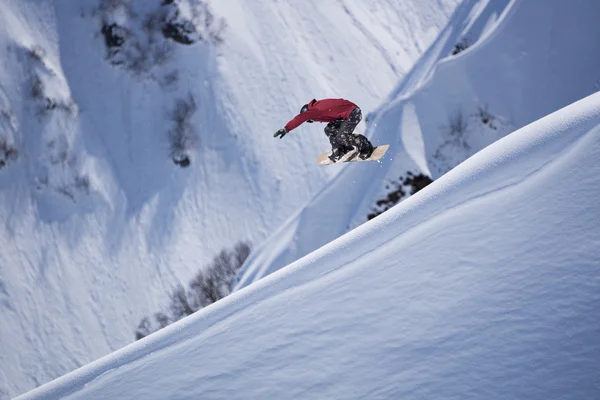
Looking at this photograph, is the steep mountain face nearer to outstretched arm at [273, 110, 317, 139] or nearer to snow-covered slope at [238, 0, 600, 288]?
snow-covered slope at [238, 0, 600, 288]

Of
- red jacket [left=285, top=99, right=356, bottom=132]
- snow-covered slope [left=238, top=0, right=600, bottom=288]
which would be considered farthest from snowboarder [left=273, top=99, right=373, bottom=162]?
snow-covered slope [left=238, top=0, right=600, bottom=288]

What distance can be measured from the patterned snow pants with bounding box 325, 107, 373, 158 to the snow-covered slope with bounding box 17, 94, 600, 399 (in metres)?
2.77

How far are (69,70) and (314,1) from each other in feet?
71.3

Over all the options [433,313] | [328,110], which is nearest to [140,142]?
[328,110]

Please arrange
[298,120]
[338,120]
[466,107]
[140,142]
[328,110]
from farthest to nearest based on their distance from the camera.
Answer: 1. [140,142]
2. [466,107]
3. [338,120]
4. [328,110]
5. [298,120]

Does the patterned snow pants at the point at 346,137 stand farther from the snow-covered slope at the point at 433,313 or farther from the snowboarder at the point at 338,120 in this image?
the snow-covered slope at the point at 433,313

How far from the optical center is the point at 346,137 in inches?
412

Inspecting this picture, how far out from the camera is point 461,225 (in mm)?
6008

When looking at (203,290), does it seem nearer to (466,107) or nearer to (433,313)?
(466,107)

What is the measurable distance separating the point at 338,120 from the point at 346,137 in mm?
438

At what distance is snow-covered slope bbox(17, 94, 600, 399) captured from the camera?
367cm

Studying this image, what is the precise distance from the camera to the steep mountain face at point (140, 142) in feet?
127

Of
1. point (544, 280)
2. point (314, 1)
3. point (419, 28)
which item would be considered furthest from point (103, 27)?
point (544, 280)

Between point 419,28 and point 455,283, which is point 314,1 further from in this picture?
point 455,283
